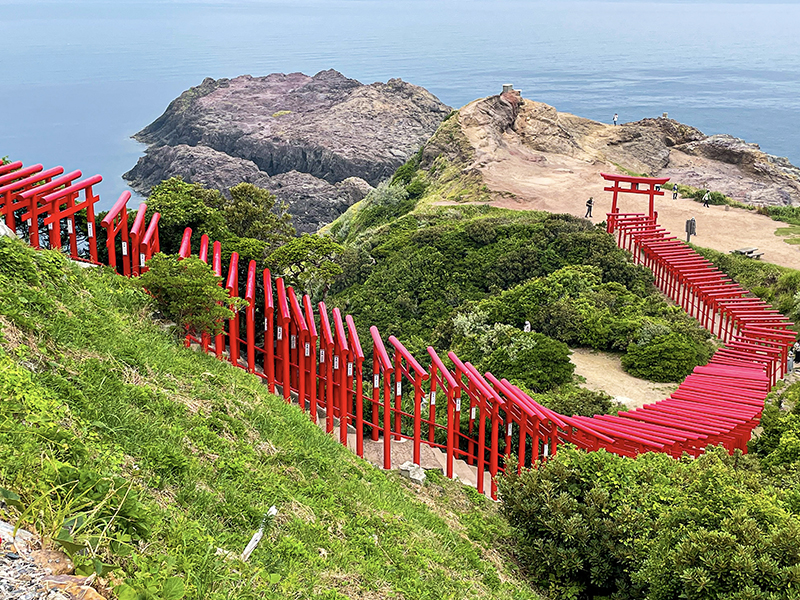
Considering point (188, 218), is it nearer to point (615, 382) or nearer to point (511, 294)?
point (615, 382)

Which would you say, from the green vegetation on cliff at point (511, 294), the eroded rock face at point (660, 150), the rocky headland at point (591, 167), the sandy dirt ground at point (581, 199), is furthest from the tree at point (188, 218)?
the eroded rock face at point (660, 150)

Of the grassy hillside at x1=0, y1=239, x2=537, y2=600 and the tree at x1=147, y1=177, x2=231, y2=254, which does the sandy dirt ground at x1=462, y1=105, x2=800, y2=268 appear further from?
the grassy hillside at x1=0, y1=239, x2=537, y2=600

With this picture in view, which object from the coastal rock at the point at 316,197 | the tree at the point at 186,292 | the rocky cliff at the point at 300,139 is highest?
the tree at the point at 186,292

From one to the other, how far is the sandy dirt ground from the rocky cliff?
114 ft

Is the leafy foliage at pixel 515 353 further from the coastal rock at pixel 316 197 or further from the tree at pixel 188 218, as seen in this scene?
the coastal rock at pixel 316 197

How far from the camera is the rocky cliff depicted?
89.4 metres

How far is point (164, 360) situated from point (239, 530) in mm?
4132

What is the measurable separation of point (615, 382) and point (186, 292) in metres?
13.7

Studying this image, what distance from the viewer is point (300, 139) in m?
102

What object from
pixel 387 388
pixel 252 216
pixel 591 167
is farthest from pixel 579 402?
pixel 591 167

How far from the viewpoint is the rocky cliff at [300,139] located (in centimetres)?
8944

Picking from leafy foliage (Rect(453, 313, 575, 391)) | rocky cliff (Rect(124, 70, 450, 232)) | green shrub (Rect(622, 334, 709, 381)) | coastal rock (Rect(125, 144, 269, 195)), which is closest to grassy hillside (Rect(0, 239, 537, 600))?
leafy foliage (Rect(453, 313, 575, 391))

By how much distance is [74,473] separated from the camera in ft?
19.7

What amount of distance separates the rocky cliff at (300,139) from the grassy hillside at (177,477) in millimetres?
68846
